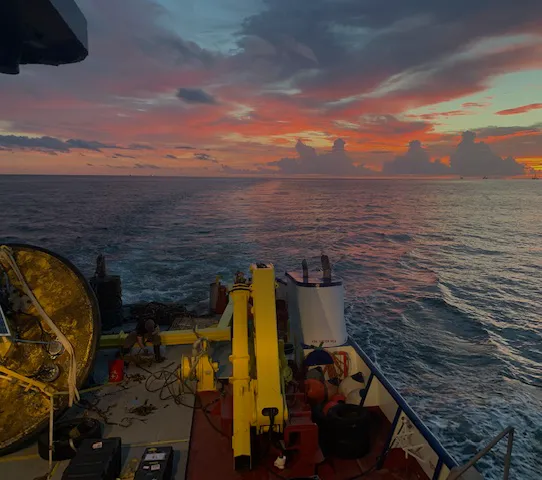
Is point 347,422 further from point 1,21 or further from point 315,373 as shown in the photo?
point 1,21

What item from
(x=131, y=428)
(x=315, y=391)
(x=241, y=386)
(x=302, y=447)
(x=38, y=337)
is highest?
(x=38, y=337)

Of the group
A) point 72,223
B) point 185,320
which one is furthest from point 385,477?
point 72,223

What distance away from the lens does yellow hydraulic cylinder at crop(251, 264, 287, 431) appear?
20.1 ft

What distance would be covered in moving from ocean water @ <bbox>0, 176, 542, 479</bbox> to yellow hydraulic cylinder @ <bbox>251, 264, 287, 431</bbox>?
7.93m

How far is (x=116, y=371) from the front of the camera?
8977 millimetres

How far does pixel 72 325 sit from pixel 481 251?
39.9 meters

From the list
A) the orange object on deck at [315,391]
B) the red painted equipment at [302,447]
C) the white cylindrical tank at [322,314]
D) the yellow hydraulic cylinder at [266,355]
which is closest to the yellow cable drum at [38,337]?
the yellow hydraulic cylinder at [266,355]

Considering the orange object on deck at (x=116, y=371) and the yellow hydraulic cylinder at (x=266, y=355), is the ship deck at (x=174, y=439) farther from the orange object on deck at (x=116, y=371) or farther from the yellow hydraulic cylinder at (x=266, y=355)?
the yellow hydraulic cylinder at (x=266, y=355)

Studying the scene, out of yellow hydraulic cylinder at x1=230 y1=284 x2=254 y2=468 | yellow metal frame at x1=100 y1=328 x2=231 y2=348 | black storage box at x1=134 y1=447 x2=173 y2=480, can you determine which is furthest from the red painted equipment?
yellow metal frame at x1=100 y1=328 x2=231 y2=348

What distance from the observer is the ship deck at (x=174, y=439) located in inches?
249

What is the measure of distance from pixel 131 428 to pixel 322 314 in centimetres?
459

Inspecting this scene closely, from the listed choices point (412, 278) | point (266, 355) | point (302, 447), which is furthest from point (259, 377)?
point (412, 278)

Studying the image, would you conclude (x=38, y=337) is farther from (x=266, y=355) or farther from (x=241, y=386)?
(x=266, y=355)

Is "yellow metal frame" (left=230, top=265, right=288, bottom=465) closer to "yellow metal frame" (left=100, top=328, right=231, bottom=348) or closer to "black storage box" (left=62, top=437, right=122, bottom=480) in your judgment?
"black storage box" (left=62, top=437, right=122, bottom=480)
